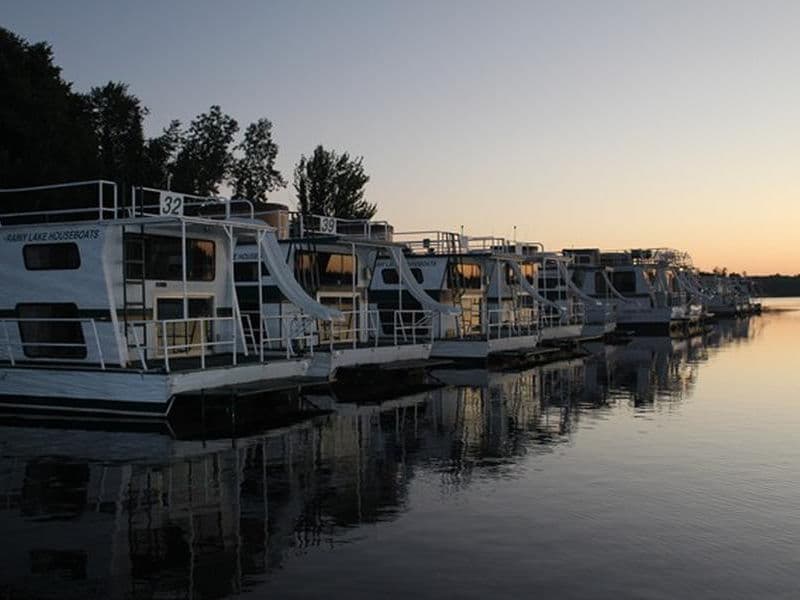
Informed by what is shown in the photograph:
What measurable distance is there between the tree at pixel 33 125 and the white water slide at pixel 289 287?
2589 centimetres

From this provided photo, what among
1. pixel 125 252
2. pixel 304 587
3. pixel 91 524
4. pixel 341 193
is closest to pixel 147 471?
pixel 91 524

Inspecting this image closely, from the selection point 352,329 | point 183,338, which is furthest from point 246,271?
point 183,338

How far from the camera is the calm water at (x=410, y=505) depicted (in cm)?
962

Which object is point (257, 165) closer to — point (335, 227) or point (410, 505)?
point (335, 227)

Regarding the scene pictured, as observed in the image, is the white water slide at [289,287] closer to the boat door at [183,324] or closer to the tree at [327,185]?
the boat door at [183,324]

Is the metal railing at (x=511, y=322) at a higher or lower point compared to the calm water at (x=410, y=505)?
higher

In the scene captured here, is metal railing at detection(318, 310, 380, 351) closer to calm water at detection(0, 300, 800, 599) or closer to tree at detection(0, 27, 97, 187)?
calm water at detection(0, 300, 800, 599)

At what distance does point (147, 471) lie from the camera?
15.1 meters

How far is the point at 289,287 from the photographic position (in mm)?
23953

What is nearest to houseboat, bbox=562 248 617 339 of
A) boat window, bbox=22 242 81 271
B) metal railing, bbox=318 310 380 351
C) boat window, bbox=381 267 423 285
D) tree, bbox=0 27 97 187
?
boat window, bbox=381 267 423 285

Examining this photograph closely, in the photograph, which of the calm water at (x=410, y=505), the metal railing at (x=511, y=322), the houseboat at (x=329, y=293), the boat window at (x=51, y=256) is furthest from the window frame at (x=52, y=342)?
the metal railing at (x=511, y=322)

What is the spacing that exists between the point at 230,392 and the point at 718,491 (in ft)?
35.8

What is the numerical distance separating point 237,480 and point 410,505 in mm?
3274

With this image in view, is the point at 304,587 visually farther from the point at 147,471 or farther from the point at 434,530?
the point at 147,471
